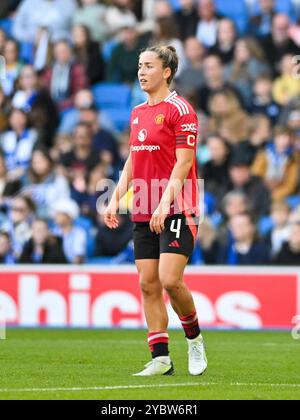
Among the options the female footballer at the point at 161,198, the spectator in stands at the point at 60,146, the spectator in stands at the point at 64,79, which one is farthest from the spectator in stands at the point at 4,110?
the female footballer at the point at 161,198

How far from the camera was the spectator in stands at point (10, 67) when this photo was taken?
19234 millimetres

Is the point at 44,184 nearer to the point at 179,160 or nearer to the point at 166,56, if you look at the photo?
the point at 166,56

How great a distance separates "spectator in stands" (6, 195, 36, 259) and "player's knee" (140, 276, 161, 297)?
761 cm

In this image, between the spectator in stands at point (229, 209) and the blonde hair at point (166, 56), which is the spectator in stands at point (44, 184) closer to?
the spectator in stands at point (229, 209)

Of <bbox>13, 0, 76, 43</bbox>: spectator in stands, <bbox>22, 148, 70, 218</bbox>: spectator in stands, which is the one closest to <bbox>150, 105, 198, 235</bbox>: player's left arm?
<bbox>22, 148, 70, 218</bbox>: spectator in stands

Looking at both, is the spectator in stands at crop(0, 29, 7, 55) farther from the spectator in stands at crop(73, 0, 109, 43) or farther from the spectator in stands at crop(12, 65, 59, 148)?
the spectator in stands at crop(73, 0, 109, 43)

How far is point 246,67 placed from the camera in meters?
18.3

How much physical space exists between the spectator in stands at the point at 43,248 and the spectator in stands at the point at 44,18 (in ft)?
16.8

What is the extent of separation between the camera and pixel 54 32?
20.0 meters

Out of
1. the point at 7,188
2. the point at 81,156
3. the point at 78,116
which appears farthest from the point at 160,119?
the point at 78,116
